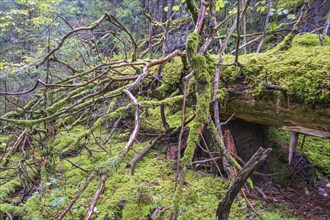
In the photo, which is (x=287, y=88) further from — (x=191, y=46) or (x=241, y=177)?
(x=241, y=177)

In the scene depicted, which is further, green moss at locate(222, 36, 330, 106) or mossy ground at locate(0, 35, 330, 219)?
mossy ground at locate(0, 35, 330, 219)

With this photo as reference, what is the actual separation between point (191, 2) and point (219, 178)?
197 centimetres

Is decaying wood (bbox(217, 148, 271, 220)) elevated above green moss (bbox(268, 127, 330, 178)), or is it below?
above

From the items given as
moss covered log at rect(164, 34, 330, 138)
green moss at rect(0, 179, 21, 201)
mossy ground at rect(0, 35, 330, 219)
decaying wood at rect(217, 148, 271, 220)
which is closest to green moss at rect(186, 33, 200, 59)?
mossy ground at rect(0, 35, 330, 219)

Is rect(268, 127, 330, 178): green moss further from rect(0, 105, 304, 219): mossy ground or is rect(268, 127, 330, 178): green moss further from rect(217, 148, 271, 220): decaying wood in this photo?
rect(217, 148, 271, 220): decaying wood

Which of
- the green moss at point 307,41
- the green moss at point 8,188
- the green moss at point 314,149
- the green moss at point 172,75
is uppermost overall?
the green moss at point 307,41

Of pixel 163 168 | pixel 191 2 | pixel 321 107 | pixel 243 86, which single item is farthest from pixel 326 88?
pixel 163 168

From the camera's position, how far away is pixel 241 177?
4.58 ft

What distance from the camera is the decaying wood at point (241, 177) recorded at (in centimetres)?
132

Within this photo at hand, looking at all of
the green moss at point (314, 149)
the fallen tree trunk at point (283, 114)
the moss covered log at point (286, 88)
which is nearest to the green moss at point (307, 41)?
the moss covered log at point (286, 88)

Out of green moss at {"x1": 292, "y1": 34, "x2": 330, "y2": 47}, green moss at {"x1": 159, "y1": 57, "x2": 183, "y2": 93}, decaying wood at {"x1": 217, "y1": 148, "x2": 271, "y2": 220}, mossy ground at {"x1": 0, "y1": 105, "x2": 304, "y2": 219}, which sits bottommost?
mossy ground at {"x1": 0, "y1": 105, "x2": 304, "y2": 219}

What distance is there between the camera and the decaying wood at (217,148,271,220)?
1324 millimetres

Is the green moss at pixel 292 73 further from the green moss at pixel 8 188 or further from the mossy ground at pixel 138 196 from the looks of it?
the green moss at pixel 8 188

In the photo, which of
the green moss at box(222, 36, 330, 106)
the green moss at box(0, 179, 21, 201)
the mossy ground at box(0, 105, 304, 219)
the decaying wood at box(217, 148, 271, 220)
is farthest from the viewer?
the green moss at box(0, 179, 21, 201)
